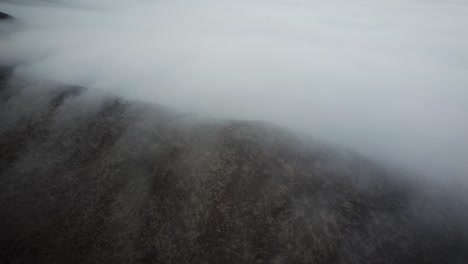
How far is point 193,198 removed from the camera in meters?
1.42

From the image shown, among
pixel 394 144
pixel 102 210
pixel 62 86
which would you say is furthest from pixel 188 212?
pixel 394 144

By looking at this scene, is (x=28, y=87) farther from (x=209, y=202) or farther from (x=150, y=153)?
(x=209, y=202)

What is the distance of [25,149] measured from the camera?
157 centimetres

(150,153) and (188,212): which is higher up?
(150,153)

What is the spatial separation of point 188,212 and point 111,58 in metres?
2.49

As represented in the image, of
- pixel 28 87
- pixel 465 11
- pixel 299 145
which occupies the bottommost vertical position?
pixel 299 145

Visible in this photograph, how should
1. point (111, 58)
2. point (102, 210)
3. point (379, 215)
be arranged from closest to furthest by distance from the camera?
point (102, 210), point (379, 215), point (111, 58)

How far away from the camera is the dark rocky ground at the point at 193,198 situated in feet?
4.02

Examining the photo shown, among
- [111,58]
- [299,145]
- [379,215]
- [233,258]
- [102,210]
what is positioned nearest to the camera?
[233,258]

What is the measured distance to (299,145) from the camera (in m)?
1.87

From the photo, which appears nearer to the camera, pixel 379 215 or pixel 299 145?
pixel 379 215

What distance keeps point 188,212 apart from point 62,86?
1733mm

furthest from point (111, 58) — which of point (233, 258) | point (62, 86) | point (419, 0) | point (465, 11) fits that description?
point (419, 0)

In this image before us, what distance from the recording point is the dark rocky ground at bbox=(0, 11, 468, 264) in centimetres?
123
